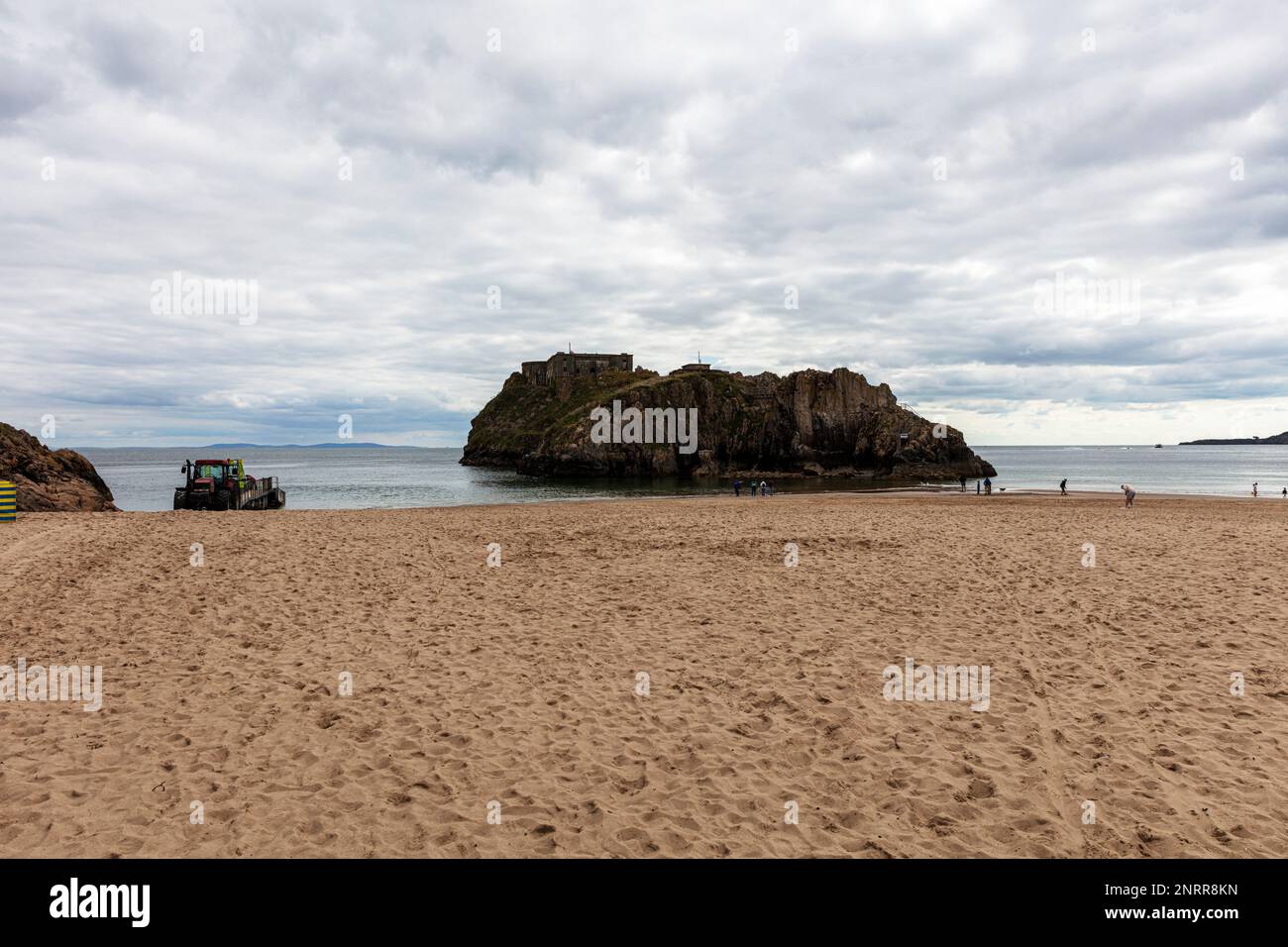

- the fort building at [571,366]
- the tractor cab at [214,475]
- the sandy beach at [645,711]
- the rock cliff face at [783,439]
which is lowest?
the sandy beach at [645,711]

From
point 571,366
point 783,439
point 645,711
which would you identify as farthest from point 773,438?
point 645,711

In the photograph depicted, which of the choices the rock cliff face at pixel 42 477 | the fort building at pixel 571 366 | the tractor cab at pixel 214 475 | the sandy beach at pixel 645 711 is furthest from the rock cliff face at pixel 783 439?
the sandy beach at pixel 645 711

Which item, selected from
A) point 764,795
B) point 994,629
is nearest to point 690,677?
point 764,795

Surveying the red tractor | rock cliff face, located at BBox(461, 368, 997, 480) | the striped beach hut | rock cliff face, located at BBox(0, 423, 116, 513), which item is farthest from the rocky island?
the striped beach hut

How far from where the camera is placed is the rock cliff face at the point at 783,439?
112688 mm

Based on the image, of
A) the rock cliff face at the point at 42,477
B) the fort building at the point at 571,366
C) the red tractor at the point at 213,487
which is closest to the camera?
the rock cliff face at the point at 42,477

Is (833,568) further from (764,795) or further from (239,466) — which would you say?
(239,466)

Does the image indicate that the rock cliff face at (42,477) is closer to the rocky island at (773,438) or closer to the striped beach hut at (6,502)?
the striped beach hut at (6,502)

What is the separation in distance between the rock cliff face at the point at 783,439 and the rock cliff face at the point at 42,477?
7558cm

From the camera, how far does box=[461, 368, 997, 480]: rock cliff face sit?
112688mm

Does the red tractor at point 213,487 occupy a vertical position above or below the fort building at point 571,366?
below

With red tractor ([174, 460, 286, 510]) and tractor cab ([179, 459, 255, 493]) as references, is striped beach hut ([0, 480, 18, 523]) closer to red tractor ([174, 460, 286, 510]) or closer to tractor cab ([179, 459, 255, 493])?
red tractor ([174, 460, 286, 510])

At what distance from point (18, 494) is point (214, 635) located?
3726 centimetres

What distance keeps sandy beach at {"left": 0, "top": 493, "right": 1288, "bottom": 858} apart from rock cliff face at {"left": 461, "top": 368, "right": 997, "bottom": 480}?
312 feet
